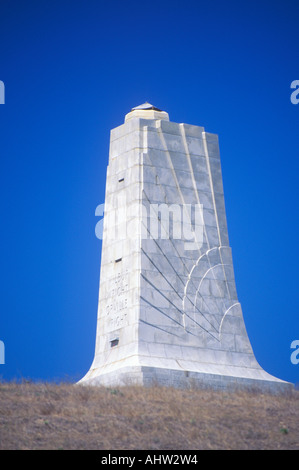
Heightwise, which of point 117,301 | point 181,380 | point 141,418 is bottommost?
point 141,418

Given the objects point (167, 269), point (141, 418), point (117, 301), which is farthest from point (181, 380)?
Answer: point (141, 418)

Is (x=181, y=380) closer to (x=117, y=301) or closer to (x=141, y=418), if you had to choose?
(x=117, y=301)

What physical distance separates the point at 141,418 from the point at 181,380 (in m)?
4.45

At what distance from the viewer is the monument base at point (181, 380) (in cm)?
2359

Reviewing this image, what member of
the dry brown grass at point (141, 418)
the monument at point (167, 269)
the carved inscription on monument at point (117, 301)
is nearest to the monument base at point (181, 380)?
the monument at point (167, 269)

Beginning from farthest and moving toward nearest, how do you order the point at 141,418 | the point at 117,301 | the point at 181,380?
1. the point at 117,301
2. the point at 181,380
3. the point at 141,418

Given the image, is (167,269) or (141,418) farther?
(167,269)

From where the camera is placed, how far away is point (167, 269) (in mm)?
25906

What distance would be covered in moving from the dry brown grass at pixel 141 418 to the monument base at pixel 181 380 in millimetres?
752

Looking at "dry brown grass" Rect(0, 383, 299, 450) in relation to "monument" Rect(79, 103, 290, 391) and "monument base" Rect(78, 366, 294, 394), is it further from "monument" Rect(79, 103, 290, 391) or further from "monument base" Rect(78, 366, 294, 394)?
"monument" Rect(79, 103, 290, 391)

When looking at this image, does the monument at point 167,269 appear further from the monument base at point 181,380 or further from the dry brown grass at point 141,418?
the dry brown grass at point 141,418

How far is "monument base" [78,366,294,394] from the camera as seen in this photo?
A: 23594 mm
